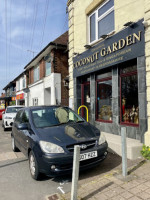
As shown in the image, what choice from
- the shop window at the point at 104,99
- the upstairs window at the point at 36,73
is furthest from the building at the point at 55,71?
the shop window at the point at 104,99

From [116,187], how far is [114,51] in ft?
15.8

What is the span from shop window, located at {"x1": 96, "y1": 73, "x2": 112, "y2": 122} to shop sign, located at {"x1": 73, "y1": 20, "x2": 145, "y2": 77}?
67 cm

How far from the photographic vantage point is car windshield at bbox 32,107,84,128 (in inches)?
176

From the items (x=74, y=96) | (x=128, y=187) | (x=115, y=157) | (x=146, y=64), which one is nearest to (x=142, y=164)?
(x=115, y=157)

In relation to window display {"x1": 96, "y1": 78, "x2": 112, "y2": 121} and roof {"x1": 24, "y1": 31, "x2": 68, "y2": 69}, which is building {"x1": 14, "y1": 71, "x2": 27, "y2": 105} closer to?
roof {"x1": 24, "y1": 31, "x2": 68, "y2": 69}

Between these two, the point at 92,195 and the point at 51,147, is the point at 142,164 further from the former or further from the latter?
the point at 51,147

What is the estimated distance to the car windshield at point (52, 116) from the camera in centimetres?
446

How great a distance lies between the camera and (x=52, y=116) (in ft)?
15.5

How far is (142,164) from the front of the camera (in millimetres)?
4215

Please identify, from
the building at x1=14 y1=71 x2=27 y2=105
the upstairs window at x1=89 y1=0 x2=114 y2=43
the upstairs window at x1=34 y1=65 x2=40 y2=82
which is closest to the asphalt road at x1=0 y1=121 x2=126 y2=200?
the upstairs window at x1=89 y1=0 x2=114 y2=43

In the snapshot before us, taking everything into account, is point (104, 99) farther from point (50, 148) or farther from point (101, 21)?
point (50, 148)

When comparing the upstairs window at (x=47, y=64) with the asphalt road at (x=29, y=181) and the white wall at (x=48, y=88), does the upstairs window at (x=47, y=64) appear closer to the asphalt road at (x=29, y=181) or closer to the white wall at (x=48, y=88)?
the white wall at (x=48, y=88)

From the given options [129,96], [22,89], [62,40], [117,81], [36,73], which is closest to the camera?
[129,96]

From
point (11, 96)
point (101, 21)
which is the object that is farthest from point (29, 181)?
point (11, 96)
